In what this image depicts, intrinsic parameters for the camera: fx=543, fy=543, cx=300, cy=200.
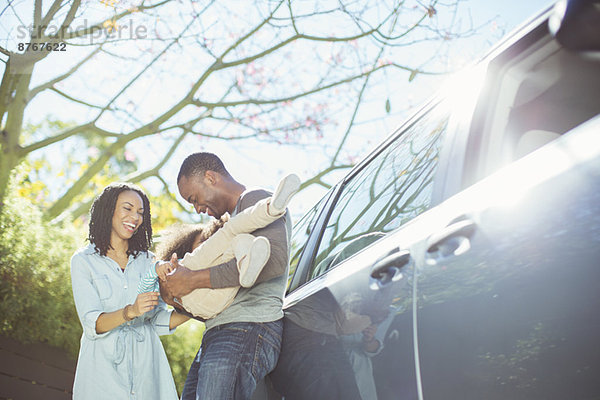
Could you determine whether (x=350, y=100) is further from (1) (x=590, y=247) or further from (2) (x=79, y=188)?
(1) (x=590, y=247)

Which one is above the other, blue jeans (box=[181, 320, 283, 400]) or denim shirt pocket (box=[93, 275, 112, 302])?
denim shirt pocket (box=[93, 275, 112, 302])

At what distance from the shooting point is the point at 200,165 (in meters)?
2.64

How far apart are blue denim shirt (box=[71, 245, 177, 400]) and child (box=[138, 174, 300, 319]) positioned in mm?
505

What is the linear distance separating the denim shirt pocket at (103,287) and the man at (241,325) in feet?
1.77

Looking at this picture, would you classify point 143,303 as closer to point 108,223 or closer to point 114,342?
point 114,342

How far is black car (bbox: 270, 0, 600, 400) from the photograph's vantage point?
0.94 meters

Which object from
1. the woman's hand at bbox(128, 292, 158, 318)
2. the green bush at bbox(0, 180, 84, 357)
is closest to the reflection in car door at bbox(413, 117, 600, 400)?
the woman's hand at bbox(128, 292, 158, 318)

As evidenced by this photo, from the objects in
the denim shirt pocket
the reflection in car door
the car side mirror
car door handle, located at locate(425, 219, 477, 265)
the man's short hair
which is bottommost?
the reflection in car door

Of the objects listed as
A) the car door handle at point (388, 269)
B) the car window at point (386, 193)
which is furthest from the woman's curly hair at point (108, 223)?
the car door handle at point (388, 269)

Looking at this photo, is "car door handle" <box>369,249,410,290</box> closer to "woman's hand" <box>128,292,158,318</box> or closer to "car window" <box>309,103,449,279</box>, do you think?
"car window" <box>309,103,449,279</box>

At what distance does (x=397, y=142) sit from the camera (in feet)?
6.89

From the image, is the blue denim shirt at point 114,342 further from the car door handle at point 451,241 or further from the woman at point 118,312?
the car door handle at point 451,241

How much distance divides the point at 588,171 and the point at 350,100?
8.49 metres

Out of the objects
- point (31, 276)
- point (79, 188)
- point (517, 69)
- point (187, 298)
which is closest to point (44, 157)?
point (79, 188)
